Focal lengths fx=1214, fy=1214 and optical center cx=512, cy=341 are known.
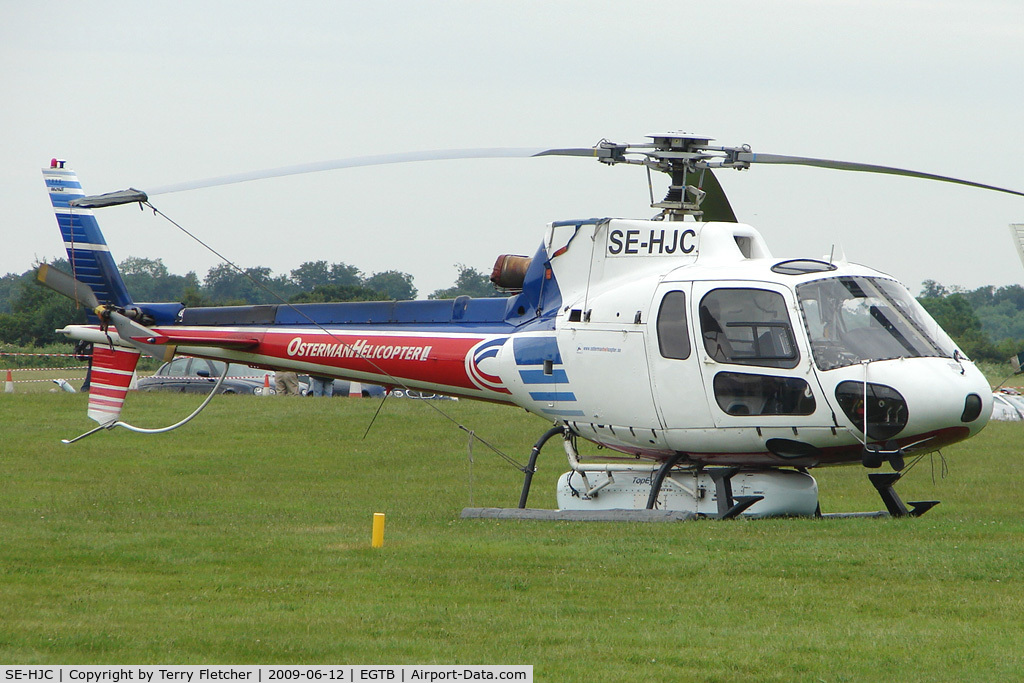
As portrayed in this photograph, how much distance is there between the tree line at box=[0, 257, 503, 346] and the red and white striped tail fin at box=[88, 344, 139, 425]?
16500 millimetres

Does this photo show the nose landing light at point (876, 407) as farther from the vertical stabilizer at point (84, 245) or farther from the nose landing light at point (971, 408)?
the vertical stabilizer at point (84, 245)

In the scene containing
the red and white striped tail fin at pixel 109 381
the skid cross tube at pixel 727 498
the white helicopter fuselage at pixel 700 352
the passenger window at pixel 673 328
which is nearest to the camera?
the white helicopter fuselage at pixel 700 352

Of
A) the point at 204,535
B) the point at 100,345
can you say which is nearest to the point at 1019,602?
the point at 204,535

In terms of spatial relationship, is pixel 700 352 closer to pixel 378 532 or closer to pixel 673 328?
pixel 673 328

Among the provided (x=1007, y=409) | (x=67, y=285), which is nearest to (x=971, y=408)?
(x=67, y=285)

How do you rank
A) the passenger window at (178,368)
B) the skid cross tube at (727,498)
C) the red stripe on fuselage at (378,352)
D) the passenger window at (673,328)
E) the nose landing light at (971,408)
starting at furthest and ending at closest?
the passenger window at (178,368) → the red stripe on fuselage at (378,352) → the skid cross tube at (727,498) → the passenger window at (673,328) → the nose landing light at (971,408)

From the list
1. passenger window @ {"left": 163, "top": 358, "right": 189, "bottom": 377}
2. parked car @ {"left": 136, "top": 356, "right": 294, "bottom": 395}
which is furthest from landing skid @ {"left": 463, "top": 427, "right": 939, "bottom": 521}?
passenger window @ {"left": 163, "top": 358, "right": 189, "bottom": 377}

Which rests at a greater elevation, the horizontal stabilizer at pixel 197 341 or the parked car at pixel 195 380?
the horizontal stabilizer at pixel 197 341

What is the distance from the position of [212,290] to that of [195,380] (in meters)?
45.4

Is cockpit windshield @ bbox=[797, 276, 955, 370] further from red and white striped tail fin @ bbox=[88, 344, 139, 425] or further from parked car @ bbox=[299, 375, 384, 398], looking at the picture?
parked car @ bbox=[299, 375, 384, 398]

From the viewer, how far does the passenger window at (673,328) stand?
12477mm

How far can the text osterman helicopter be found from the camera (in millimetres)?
11758

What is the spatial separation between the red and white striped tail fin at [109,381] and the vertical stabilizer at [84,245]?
2.47 ft

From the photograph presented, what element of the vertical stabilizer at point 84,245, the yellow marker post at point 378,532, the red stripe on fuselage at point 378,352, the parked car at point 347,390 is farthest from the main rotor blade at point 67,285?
the parked car at point 347,390
